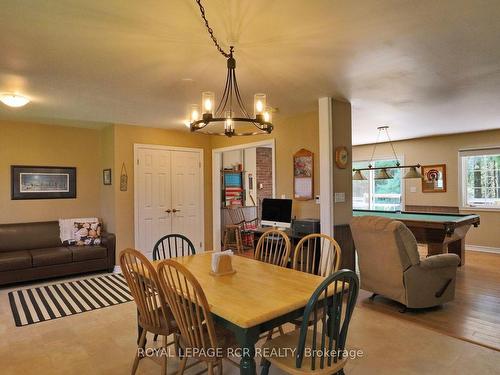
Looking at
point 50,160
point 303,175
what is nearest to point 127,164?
point 50,160

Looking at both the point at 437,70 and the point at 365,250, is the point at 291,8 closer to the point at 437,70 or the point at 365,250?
the point at 437,70

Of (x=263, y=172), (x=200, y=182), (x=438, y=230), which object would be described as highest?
(x=263, y=172)

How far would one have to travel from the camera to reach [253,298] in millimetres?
1862

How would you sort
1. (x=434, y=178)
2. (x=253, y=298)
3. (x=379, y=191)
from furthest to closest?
(x=379, y=191), (x=434, y=178), (x=253, y=298)

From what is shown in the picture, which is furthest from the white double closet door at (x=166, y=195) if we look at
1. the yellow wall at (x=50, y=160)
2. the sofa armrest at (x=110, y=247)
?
the yellow wall at (x=50, y=160)

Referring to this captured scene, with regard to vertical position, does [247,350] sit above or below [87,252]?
above

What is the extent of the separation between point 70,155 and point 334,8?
5110 millimetres

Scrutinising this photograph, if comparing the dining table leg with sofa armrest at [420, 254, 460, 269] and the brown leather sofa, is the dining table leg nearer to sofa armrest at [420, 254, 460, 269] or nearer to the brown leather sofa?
sofa armrest at [420, 254, 460, 269]

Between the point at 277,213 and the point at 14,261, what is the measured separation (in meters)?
3.64

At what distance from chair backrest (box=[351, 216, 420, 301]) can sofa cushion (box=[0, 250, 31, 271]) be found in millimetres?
4360

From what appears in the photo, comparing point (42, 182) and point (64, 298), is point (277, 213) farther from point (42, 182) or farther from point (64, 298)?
point (42, 182)

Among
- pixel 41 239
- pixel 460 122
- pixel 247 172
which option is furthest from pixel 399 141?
pixel 41 239

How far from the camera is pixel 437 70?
2.96 meters

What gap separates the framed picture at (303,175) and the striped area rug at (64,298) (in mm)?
2640
